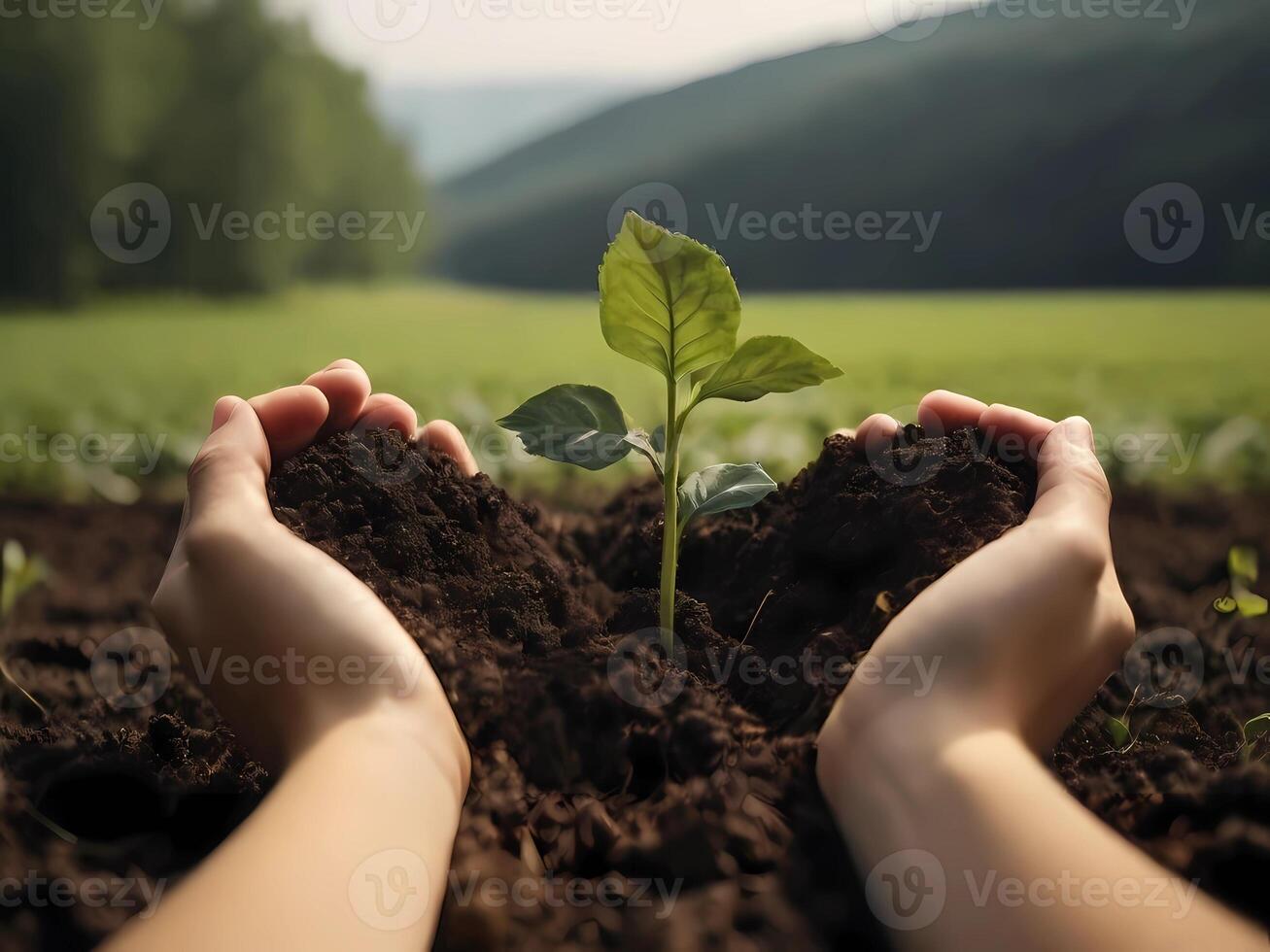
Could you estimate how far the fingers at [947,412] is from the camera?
958 millimetres

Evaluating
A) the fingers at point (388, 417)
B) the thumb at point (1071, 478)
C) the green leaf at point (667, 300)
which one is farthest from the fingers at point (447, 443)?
the thumb at point (1071, 478)

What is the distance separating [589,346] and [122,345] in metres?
3.01

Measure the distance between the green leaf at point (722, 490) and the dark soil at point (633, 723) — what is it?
0.37ft

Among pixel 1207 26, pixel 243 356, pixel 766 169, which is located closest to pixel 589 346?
pixel 243 356

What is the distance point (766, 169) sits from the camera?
8703 millimetres

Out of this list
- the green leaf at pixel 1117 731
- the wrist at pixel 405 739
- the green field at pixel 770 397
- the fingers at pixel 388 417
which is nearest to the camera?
the wrist at pixel 405 739

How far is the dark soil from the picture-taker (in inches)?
23.3

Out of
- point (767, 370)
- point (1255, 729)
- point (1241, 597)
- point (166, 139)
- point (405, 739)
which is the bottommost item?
point (1255, 729)

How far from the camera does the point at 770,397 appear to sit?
245 centimetres

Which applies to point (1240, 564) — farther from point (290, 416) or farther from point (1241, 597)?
point (290, 416)

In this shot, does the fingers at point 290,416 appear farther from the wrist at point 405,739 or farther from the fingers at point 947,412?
the fingers at point 947,412

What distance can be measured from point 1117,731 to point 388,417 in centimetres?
86

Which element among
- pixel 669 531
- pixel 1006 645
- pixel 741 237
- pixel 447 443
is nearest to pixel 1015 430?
pixel 1006 645

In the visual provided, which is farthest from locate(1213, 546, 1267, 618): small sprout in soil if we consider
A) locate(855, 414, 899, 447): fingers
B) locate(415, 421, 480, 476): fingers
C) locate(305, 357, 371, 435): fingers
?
locate(305, 357, 371, 435): fingers
